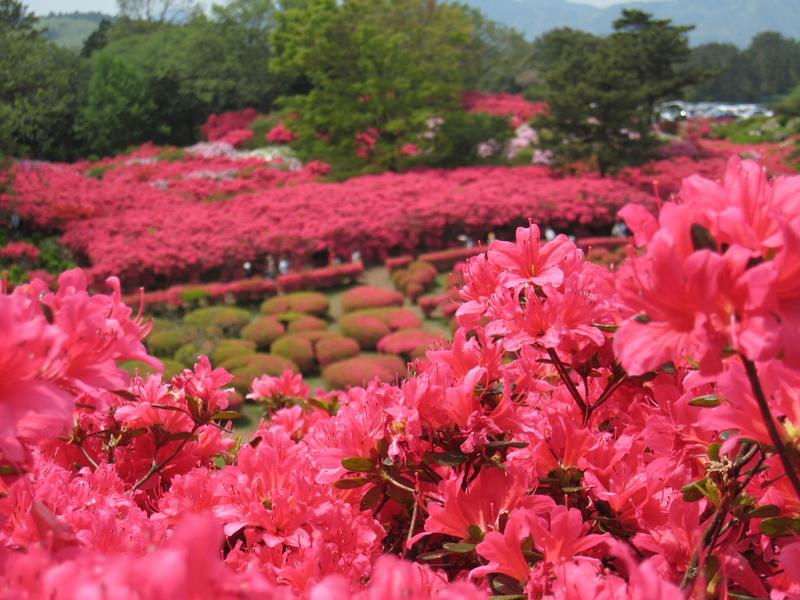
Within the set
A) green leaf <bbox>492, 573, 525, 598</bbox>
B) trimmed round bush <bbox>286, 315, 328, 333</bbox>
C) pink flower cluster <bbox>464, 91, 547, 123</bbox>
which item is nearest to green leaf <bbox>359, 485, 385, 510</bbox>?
green leaf <bbox>492, 573, 525, 598</bbox>

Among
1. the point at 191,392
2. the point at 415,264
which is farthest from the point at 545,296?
the point at 415,264

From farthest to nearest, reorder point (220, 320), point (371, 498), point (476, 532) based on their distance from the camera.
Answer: point (220, 320) → point (371, 498) → point (476, 532)

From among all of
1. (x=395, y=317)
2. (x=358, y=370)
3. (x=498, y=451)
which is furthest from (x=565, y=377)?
(x=395, y=317)

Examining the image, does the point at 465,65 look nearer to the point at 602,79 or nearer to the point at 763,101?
the point at 602,79

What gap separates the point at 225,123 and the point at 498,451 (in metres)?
26.3

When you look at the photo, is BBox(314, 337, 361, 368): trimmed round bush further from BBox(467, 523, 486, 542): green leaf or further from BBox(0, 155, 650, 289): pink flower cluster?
BBox(467, 523, 486, 542): green leaf

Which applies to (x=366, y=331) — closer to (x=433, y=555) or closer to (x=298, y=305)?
(x=298, y=305)

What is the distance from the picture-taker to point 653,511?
112 centimetres

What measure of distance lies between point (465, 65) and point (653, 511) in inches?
1350

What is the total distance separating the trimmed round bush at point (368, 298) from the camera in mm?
8547

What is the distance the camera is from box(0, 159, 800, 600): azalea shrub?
706 millimetres

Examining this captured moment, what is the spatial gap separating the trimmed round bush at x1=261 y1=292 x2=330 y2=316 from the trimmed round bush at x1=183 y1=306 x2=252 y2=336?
336mm

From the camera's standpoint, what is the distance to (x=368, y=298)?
8.62 meters

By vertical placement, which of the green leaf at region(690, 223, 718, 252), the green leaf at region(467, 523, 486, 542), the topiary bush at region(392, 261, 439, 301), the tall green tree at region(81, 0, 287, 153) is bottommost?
the topiary bush at region(392, 261, 439, 301)
